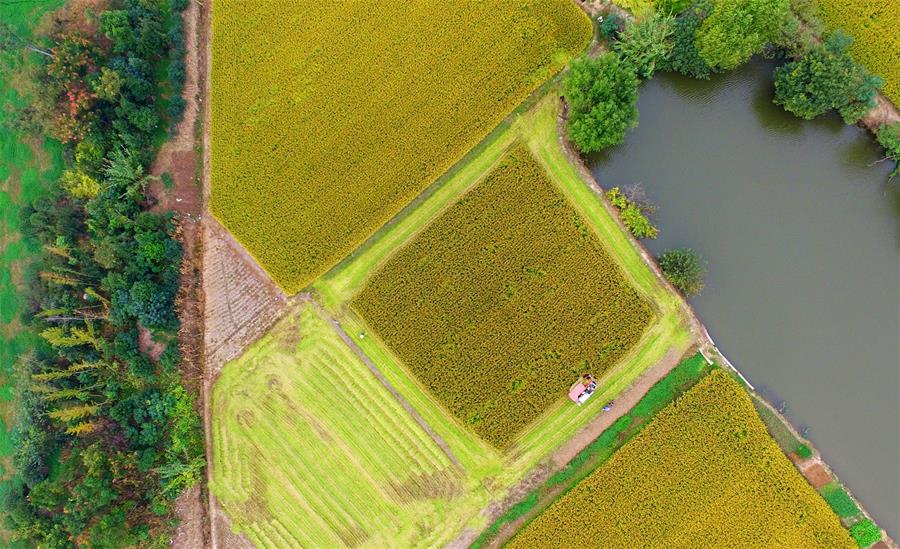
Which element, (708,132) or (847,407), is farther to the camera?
(708,132)

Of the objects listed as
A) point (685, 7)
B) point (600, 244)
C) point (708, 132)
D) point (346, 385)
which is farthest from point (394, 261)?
point (685, 7)

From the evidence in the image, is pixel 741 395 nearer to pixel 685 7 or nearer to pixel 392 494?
pixel 392 494

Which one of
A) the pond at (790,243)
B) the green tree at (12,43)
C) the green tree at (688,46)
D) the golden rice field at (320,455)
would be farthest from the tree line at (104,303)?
the green tree at (688,46)

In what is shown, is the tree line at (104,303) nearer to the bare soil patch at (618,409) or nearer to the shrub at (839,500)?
the bare soil patch at (618,409)

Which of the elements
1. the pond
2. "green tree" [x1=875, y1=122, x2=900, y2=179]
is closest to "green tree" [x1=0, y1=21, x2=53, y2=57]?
the pond

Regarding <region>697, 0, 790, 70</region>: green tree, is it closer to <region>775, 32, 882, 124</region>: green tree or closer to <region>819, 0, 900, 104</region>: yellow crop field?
<region>775, 32, 882, 124</region>: green tree

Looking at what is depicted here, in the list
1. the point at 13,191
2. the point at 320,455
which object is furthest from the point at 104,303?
the point at 320,455
